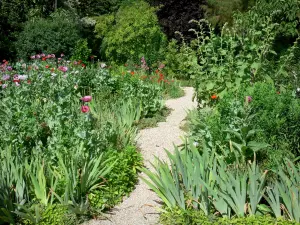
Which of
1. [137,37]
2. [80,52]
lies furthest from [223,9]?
[80,52]

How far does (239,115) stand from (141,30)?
28.6 feet

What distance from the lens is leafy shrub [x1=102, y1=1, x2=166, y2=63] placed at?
12.7 m

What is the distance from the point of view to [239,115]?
4.46 meters

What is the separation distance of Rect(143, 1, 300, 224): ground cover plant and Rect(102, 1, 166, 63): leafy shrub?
6.58m

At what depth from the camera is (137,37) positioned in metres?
12.8

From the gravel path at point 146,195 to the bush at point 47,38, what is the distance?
6.74 meters

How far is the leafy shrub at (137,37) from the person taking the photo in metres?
12.7

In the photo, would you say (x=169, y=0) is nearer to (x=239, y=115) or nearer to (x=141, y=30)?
(x=141, y=30)

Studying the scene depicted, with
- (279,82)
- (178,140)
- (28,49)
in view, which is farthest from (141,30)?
(178,140)

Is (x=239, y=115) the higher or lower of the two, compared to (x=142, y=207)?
higher

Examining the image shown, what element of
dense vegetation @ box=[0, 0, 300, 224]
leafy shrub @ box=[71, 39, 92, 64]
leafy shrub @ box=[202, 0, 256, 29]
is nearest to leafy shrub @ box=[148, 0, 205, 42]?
leafy shrub @ box=[202, 0, 256, 29]

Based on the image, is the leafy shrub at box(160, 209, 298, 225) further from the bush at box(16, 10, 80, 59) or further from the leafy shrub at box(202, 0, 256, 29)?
the leafy shrub at box(202, 0, 256, 29)

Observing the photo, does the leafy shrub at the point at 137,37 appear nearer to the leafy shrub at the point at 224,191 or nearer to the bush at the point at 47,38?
the bush at the point at 47,38

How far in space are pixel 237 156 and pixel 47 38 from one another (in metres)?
9.52
